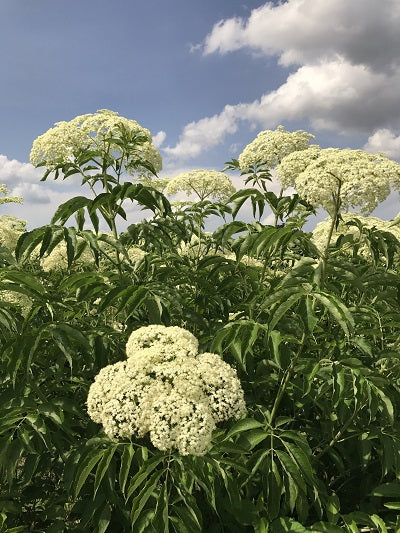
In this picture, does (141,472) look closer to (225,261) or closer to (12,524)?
(12,524)

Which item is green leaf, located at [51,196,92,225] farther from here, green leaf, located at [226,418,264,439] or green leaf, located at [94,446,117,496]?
green leaf, located at [226,418,264,439]

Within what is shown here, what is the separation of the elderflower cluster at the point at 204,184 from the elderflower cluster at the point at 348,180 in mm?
2717

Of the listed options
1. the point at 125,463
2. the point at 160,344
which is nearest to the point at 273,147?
the point at 160,344

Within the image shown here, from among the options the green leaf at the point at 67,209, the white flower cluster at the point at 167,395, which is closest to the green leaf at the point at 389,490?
the white flower cluster at the point at 167,395

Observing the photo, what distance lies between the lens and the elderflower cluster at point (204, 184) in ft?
21.6

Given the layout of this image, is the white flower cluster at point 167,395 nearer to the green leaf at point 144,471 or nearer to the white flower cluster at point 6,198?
the green leaf at point 144,471

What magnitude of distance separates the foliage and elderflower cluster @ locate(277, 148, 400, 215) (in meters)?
0.26

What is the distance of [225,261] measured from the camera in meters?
4.39

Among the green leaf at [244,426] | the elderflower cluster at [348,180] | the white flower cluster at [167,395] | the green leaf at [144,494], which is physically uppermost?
the elderflower cluster at [348,180]

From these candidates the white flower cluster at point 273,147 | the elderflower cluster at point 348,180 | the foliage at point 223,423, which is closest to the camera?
the foliage at point 223,423

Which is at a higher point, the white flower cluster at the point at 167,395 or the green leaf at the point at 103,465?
the white flower cluster at the point at 167,395

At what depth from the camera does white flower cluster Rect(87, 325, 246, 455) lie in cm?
270

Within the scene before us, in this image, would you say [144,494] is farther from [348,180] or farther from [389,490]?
[348,180]

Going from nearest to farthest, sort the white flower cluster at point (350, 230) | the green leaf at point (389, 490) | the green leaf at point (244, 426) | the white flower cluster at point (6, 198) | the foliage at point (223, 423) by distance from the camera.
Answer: the foliage at point (223, 423) < the green leaf at point (244, 426) < the green leaf at point (389, 490) < the white flower cluster at point (350, 230) < the white flower cluster at point (6, 198)
